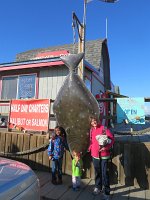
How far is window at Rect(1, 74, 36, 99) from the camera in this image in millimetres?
11586

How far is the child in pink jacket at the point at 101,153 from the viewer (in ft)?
16.6

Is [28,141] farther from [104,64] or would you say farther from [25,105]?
[104,64]

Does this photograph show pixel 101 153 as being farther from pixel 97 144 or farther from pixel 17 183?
pixel 17 183

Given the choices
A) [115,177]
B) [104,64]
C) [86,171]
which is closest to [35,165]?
[86,171]

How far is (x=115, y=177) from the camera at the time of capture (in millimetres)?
6133

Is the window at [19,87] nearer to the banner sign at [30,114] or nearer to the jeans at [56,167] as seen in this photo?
the banner sign at [30,114]

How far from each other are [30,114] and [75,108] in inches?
92.9

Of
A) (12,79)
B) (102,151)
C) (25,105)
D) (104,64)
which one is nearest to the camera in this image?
(102,151)

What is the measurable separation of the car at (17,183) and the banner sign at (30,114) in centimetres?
449

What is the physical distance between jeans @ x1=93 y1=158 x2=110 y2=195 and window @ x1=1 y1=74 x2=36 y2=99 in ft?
22.4

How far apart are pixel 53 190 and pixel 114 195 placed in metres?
1.23

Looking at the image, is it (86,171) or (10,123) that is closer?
(86,171)

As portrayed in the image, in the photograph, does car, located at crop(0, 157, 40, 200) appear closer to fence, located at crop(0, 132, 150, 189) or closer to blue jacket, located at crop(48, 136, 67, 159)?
blue jacket, located at crop(48, 136, 67, 159)

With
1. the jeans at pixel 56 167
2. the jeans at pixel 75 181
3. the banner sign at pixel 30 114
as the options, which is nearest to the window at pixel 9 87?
the banner sign at pixel 30 114
